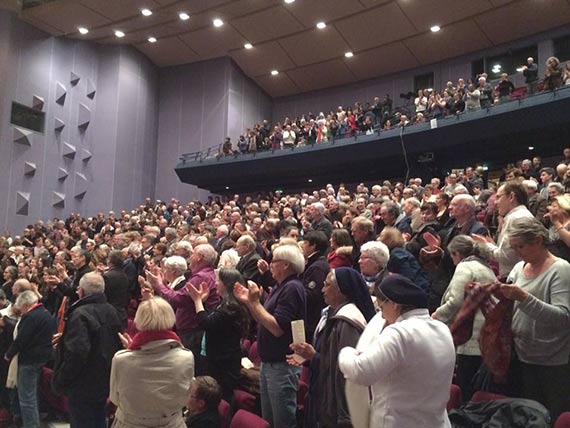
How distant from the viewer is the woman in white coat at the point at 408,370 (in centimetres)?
195

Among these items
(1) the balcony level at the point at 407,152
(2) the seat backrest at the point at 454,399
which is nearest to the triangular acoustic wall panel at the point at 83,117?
(1) the balcony level at the point at 407,152

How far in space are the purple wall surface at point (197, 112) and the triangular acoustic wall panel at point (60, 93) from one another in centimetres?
389

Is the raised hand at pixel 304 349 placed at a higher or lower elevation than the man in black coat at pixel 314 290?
lower

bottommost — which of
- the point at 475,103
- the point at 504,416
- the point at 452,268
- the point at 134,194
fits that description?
the point at 504,416

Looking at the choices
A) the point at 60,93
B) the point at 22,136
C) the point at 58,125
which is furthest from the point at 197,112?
the point at 22,136

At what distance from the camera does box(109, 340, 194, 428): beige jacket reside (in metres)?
2.66

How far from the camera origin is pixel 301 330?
8.98 ft

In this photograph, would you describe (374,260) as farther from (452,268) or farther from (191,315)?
(191,315)

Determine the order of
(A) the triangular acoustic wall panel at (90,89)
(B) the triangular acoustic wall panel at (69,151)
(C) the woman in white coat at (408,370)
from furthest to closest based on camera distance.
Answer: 1. (A) the triangular acoustic wall panel at (90,89)
2. (B) the triangular acoustic wall panel at (69,151)
3. (C) the woman in white coat at (408,370)

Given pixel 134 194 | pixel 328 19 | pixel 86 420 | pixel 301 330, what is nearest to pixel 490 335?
pixel 301 330

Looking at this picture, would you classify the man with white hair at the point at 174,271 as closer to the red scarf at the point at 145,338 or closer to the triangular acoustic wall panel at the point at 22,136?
the red scarf at the point at 145,338

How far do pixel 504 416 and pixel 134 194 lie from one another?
1716 centimetres

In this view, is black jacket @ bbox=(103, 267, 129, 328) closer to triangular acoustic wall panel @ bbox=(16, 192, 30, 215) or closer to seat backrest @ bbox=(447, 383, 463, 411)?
seat backrest @ bbox=(447, 383, 463, 411)

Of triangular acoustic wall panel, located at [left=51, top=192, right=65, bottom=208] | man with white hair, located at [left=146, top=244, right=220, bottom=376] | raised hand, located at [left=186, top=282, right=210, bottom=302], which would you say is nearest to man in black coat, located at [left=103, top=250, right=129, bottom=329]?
man with white hair, located at [left=146, top=244, right=220, bottom=376]
